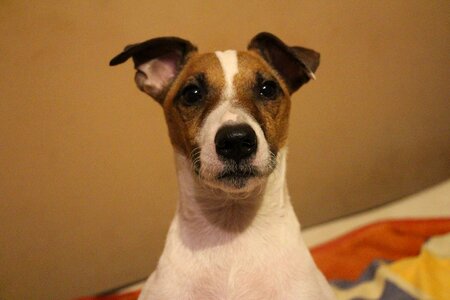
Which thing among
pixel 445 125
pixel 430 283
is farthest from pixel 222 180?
pixel 445 125

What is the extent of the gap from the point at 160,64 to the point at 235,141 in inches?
25.7

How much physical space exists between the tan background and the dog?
680mm

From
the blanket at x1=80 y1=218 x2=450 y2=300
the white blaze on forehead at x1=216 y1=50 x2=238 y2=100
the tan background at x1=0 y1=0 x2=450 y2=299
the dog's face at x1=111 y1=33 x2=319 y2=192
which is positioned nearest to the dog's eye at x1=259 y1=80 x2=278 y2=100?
the dog's face at x1=111 y1=33 x2=319 y2=192

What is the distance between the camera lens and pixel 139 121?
87.0 inches

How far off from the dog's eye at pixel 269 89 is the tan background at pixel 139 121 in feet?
2.85

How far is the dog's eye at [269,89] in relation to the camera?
4.61 feet

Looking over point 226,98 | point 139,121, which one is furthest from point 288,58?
point 139,121

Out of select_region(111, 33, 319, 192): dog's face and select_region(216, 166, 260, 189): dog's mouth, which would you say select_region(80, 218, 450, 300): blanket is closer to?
select_region(111, 33, 319, 192): dog's face

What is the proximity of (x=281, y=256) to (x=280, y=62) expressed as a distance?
0.75 meters

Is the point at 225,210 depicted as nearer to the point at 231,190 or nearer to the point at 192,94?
the point at 231,190

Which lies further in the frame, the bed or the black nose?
the bed

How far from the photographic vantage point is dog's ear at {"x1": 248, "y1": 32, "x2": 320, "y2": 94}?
55.7 inches

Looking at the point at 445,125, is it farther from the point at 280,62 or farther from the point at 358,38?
the point at 280,62

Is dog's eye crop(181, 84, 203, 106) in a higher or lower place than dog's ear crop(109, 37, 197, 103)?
lower
